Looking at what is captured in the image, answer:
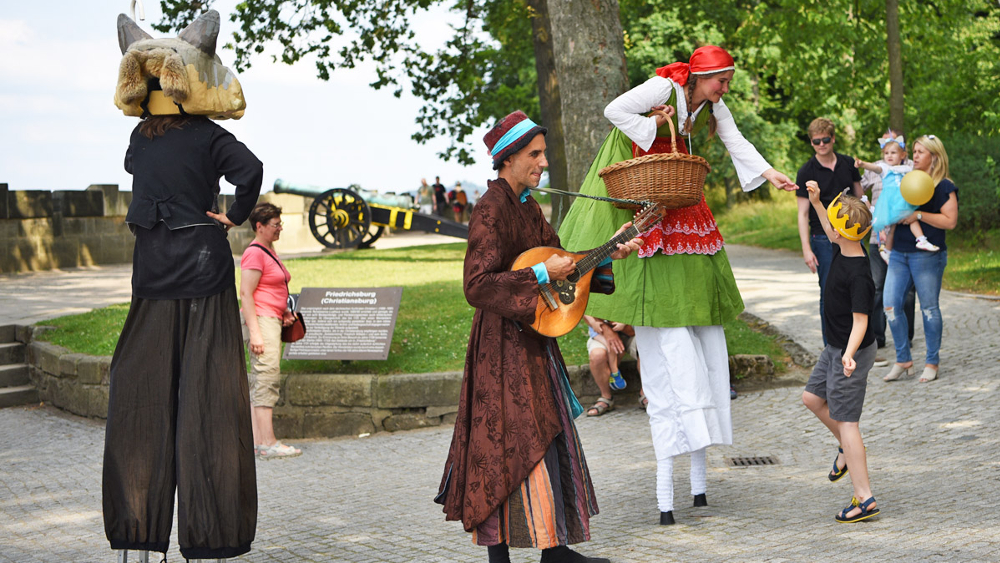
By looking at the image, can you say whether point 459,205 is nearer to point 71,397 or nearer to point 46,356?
point 46,356

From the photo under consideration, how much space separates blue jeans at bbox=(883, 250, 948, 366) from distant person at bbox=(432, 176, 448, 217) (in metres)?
25.7

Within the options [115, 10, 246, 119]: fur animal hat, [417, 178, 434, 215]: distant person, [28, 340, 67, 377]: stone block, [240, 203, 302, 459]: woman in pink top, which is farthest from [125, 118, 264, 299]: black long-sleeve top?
[417, 178, 434, 215]: distant person

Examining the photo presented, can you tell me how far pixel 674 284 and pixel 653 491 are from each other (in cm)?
136

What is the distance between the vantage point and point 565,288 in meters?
3.84

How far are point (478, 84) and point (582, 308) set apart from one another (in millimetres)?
13666

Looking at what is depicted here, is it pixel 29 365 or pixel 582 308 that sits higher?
pixel 582 308

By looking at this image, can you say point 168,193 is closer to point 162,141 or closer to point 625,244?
point 162,141

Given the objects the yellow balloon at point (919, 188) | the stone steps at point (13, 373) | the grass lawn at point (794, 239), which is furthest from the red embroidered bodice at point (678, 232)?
the grass lawn at point (794, 239)

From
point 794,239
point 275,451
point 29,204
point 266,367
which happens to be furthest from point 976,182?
point 29,204

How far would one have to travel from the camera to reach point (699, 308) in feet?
15.2

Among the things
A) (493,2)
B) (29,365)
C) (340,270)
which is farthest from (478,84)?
(29,365)

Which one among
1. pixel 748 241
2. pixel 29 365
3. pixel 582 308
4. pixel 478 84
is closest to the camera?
pixel 582 308

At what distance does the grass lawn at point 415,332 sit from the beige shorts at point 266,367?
2.98 feet

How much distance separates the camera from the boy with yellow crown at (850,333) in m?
4.49
